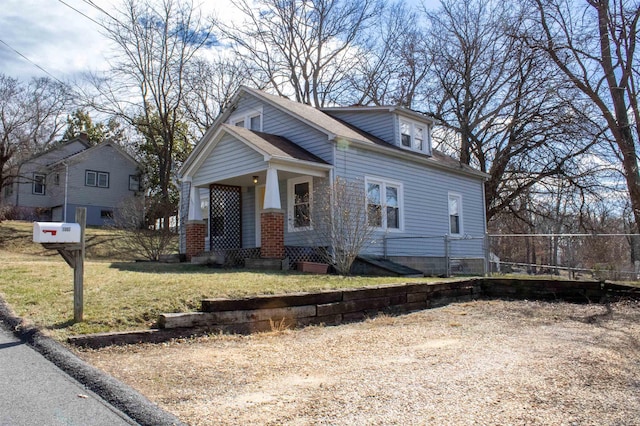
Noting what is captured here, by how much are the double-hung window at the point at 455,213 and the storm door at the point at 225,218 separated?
721 centimetres

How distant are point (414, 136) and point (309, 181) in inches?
201

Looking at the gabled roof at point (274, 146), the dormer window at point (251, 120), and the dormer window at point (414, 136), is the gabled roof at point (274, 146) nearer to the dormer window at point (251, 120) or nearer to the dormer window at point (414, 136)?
the dormer window at point (251, 120)

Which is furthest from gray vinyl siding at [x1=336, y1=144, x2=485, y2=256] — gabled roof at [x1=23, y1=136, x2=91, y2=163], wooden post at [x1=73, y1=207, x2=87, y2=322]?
gabled roof at [x1=23, y1=136, x2=91, y2=163]

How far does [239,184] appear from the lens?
14.9 meters

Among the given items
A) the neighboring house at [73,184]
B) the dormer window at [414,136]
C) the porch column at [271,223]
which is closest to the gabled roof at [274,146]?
the porch column at [271,223]

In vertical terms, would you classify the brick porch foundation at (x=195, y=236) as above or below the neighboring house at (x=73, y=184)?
below

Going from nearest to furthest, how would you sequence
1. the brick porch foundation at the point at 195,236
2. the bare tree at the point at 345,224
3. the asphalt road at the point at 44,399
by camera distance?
the asphalt road at the point at 44,399 → the bare tree at the point at 345,224 → the brick porch foundation at the point at 195,236

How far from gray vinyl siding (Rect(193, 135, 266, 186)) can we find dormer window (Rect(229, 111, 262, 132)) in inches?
89.7

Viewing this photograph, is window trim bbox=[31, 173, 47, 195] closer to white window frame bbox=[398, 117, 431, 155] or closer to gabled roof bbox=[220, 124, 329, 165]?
gabled roof bbox=[220, 124, 329, 165]

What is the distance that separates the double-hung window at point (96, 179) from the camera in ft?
103

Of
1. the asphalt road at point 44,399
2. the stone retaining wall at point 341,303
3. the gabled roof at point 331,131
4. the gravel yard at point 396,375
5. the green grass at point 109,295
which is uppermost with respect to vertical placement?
the gabled roof at point 331,131

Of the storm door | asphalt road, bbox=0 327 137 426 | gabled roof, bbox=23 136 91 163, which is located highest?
gabled roof, bbox=23 136 91 163

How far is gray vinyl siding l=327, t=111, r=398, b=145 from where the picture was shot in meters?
15.9

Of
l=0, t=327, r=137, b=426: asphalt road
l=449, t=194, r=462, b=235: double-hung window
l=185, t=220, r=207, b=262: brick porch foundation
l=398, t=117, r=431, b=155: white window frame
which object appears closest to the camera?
l=0, t=327, r=137, b=426: asphalt road
